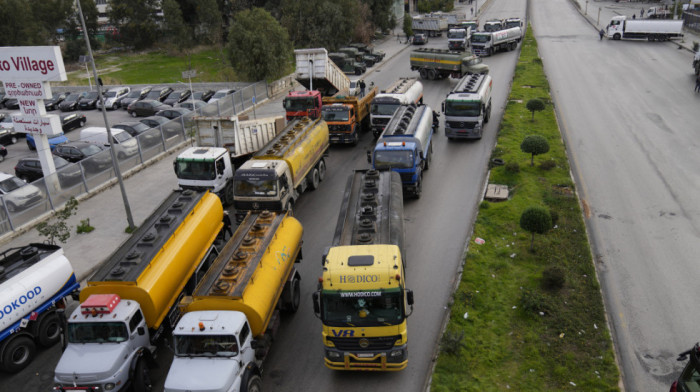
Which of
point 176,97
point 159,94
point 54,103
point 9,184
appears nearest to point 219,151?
point 9,184

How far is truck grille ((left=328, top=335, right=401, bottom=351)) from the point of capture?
38.0 feet

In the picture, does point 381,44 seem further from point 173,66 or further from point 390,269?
point 390,269

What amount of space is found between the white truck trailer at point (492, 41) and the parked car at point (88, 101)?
36838 millimetres

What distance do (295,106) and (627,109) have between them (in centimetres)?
2127

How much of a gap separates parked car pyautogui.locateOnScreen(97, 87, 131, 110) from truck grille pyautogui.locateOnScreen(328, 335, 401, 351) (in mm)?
39035

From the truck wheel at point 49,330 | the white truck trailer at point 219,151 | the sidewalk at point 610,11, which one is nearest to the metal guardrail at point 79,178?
the white truck trailer at point 219,151

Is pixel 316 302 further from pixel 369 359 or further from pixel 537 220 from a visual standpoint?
pixel 537 220

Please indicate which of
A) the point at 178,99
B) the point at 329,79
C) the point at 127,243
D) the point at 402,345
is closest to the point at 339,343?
the point at 402,345

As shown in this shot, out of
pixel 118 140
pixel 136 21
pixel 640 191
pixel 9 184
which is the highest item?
pixel 136 21

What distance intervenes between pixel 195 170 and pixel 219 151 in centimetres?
131

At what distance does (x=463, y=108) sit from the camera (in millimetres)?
27094

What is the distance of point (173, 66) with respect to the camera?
6066cm

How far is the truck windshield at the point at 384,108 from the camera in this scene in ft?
90.4

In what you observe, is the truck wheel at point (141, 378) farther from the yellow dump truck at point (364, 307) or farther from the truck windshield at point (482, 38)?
the truck windshield at point (482, 38)
